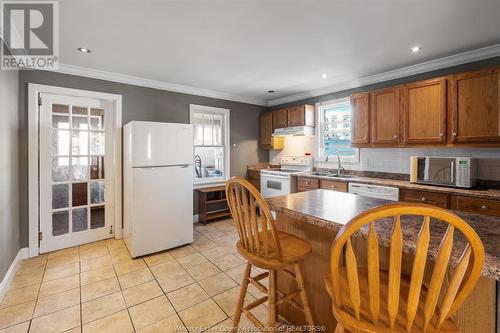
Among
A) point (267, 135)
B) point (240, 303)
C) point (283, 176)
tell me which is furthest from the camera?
point (267, 135)

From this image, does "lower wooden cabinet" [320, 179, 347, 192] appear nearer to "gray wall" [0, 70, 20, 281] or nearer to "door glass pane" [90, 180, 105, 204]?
"door glass pane" [90, 180, 105, 204]

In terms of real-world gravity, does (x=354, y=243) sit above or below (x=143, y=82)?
below

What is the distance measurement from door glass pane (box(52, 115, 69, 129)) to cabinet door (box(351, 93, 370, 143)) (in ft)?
13.3

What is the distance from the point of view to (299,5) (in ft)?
6.14

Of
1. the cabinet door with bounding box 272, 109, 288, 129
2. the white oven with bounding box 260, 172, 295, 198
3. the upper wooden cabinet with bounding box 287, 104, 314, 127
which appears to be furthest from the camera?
the cabinet door with bounding box 272, 109, 288, 129

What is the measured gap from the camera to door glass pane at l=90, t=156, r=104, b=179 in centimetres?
335

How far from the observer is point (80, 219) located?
3.26 m

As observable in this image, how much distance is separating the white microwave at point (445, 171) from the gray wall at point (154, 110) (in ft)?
9.96

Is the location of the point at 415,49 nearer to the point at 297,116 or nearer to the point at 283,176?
the point at 297,116

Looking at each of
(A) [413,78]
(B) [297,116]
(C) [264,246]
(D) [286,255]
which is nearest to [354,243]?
(D) [286,255]

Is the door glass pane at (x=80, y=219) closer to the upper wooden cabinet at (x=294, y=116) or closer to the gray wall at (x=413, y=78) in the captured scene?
the upper wooden cabinet at (x=294, y=116)

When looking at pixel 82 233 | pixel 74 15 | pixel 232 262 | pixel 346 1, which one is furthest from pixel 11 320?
pixel 346 1

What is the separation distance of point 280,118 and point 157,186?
280cm

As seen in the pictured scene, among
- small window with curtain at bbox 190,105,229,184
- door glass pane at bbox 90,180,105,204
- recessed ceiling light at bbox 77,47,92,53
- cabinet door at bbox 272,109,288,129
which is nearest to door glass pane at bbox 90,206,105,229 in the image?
door glass pane at bbox 90,180,105,204
